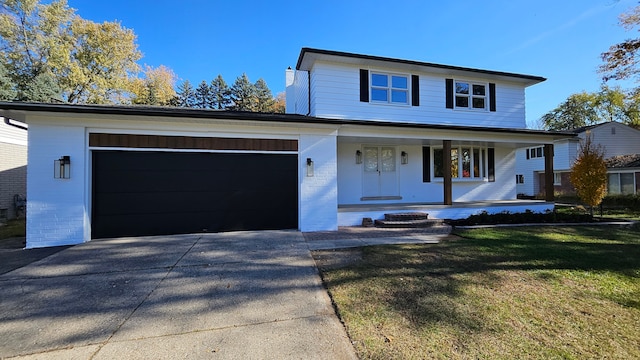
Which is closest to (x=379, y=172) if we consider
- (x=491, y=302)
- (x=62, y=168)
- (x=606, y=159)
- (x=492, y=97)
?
(x=492, y=97)

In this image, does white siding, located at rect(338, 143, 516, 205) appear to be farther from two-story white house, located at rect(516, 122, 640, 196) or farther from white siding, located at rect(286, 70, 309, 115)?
two-story white house, located at rect(516, 122, 640, 196)

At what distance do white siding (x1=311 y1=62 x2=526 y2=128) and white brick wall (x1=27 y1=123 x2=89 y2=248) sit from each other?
690 centimetres

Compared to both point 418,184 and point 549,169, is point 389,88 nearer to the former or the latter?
point 418,184

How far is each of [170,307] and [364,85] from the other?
364 inches

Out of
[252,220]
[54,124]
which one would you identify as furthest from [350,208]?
[54,124]

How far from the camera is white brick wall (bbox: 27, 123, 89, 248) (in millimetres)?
6414

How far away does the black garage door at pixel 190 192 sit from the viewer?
7105mm

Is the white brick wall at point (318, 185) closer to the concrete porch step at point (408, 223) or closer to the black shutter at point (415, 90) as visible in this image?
the concrete porch step at point (408, 223)

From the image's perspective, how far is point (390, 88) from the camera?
10695mm

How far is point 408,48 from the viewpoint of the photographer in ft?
43.3

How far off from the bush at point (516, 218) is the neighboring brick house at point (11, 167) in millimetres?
17857

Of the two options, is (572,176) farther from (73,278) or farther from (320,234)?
(73,278)

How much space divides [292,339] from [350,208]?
655 centimetres

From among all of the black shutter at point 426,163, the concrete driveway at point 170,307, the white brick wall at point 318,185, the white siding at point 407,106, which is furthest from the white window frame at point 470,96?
the concrete driveway at point 170,307
